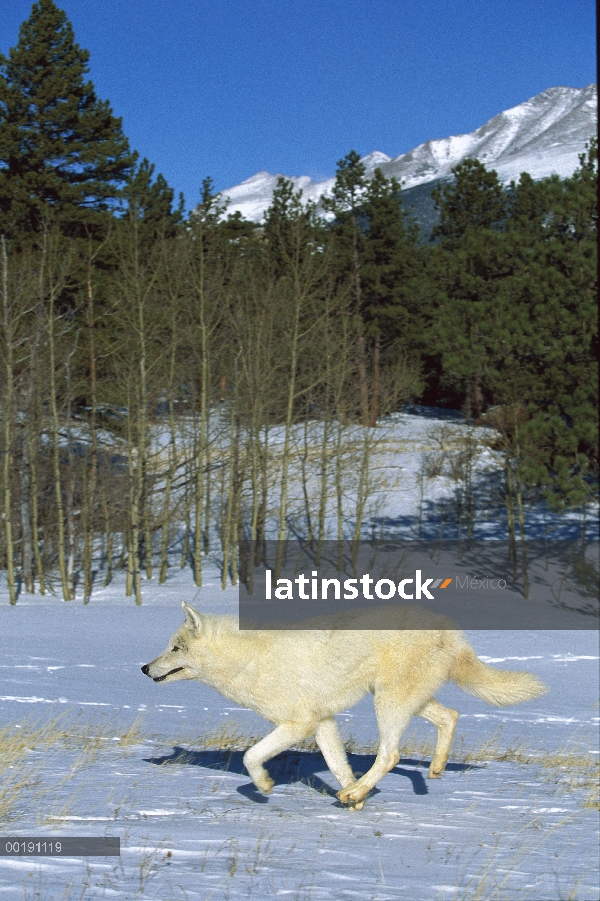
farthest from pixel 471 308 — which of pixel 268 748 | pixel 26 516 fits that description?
pixel 268 748

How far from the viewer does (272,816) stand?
231 inches

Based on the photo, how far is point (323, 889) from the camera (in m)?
4.43

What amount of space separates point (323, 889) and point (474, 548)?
30.4 meters

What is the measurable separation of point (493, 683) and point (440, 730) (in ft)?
1.77

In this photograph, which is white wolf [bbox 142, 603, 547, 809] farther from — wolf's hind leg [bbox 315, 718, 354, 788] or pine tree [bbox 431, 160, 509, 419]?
pine tree [bbox 431, 160, 509, 419]

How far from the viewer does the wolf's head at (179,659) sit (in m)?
6.68

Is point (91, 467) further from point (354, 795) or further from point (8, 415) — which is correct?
point (354, 795)

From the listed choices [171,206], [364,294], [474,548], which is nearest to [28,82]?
[171,206]

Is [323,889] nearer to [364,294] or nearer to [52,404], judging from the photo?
[52,404]

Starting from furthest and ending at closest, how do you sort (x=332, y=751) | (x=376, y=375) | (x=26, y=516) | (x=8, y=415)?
(x=376, y=375) < (x=26, y=516) < (x=8, y=415) < (x=332, y=751)

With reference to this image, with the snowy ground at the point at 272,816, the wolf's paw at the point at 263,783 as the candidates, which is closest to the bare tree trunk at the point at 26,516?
the snowy ground at the point at 272,816

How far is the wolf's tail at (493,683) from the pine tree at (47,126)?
27.4 m

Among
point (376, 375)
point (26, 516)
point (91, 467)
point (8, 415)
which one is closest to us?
point (8, 415)

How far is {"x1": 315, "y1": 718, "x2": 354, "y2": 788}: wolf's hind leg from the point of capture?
633cm
